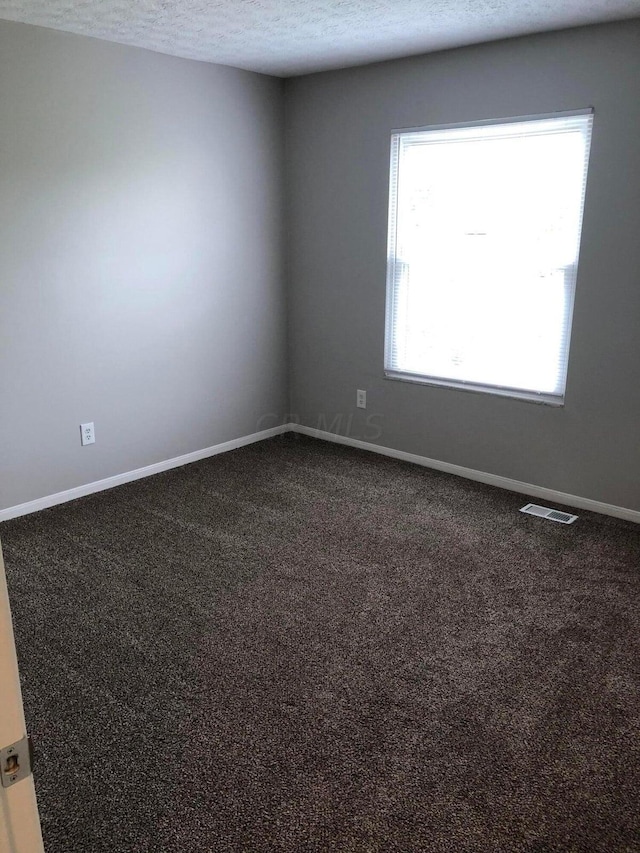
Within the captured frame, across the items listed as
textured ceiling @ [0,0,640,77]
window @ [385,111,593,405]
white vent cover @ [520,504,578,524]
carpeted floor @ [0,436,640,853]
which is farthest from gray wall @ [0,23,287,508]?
white vent cover @ [520,504,578,524]

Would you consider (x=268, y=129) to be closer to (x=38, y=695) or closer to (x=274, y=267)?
(x=274, y=267)

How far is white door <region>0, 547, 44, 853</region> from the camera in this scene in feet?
2.12

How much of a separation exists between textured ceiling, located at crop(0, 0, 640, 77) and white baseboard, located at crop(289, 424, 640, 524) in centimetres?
229

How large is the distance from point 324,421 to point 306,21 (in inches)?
98.1

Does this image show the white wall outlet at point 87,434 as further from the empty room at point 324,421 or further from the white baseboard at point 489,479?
the white baseboard at point 489,479

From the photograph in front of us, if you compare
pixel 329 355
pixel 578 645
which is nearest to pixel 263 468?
pixel 329 355

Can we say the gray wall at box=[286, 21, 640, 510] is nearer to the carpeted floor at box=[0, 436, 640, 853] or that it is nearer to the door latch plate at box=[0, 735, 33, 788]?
the carpeted floor at box=[0, 436, 640, 853]

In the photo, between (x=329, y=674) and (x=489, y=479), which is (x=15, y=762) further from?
(x=489, y=479)

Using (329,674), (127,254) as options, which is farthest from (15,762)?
(127,254)

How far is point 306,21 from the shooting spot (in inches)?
120

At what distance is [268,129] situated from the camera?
439 cm

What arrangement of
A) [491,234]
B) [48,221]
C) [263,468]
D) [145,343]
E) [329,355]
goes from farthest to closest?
[329,355] → [263,468] → [145,343] → [491,234] → [48,221]

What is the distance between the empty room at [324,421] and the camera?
1.93 meters

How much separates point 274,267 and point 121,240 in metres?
1.20
